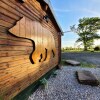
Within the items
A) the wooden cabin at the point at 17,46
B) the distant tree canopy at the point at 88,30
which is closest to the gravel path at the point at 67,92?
the wooden cabin at the point at 17,46

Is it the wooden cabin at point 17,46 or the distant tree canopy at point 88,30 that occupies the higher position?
the distant tree canopy at point 88,30

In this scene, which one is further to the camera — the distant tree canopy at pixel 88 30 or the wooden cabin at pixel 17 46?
the distant tree canopy at pixel 88 30

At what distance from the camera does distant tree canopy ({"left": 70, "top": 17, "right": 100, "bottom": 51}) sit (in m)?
36.5

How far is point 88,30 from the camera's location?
36625mm

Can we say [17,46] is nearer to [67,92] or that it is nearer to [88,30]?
[67,92]

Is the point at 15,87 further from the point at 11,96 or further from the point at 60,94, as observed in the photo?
the point at 60,94

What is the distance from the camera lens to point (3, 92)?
3.14 metres

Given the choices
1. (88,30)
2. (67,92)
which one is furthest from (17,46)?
(88,30)

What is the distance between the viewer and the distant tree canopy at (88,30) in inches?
1437

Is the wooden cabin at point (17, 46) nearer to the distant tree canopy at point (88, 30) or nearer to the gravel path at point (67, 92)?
the gravel path at point (67, 92)

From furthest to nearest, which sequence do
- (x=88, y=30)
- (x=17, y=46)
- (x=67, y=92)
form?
(x=88, y=30) → (x=67, y=92) → (x=17, y=46)

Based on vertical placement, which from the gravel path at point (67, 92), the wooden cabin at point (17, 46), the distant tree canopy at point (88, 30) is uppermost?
the distant tree canopy at point (88, 30)

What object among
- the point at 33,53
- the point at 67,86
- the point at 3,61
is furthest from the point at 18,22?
the point at 67,86

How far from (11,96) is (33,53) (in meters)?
1.51
